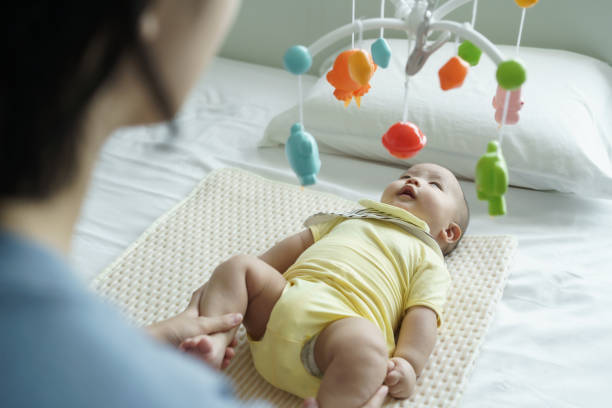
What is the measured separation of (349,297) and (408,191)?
0.32 m

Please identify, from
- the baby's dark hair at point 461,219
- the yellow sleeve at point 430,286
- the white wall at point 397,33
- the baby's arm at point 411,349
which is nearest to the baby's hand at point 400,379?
the baby's arm at point 411,349

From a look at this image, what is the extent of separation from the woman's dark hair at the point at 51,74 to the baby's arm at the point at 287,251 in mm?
804

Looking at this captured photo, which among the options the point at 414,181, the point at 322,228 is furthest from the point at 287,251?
the point at 414,181

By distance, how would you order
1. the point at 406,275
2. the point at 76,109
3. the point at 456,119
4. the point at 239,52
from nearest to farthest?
the point at 76,109 < the point at 406,275 < the point at 456,119 < the point at 239,52

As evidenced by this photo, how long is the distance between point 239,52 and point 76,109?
1.76 meters

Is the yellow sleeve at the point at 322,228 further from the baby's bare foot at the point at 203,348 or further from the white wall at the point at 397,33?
the white wall at the point at 397,33

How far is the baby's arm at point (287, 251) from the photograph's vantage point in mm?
1142

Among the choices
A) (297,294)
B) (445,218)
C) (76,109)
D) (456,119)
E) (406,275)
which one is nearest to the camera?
(76,109)

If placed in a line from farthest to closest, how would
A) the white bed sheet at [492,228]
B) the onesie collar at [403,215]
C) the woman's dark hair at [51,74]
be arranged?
the onesie collar at [403,215] < the white bed sheet at [492,228] < the woman's dark hair at [51,74]

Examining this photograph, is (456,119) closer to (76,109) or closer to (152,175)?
(152,175)

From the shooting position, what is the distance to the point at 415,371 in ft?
3.06

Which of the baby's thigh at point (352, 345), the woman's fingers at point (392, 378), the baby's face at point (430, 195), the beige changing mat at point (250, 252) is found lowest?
the beige changing mat at point (250, 252)

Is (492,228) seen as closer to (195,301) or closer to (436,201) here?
(436,201)

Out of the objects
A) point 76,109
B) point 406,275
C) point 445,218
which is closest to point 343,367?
point 406,275
